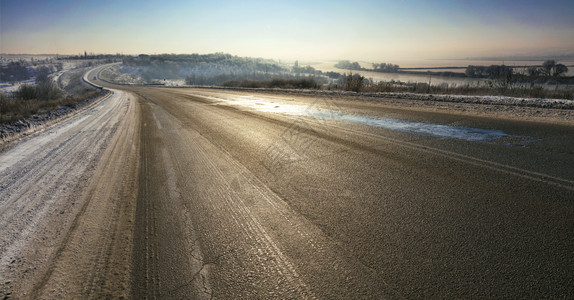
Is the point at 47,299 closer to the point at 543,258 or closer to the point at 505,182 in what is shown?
the point at 543,258

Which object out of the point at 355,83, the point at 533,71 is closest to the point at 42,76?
the point at 355,83

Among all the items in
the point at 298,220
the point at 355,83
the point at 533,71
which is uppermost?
the point at 533,71

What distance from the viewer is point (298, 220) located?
2490mm

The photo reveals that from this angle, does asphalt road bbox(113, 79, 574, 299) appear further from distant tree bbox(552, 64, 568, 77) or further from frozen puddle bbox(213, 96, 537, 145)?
distant tree bbox(552, 64, 568, 77)

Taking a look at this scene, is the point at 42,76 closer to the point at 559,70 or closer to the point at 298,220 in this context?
the point at 298,220

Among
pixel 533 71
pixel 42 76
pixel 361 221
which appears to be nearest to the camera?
pixel 361 221

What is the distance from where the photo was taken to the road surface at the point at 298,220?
5.84ft

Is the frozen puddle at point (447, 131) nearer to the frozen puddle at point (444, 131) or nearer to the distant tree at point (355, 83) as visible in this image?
the frozen puddle at point (444, 131)

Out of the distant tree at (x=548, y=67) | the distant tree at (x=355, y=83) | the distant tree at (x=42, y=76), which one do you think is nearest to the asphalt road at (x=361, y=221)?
the distant tree at (x=355, y=83)

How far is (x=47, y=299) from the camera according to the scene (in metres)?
1.76

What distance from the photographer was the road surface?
5.84ft

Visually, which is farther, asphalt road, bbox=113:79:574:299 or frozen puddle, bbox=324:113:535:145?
frozen puddle, bbox=324:113:535:145

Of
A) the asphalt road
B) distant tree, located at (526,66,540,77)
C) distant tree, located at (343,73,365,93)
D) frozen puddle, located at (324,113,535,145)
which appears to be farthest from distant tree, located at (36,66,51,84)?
distant tree, located at (526,66,540,77)

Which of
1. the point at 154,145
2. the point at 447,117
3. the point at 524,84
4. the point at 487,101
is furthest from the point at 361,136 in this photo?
the point at 524,84
